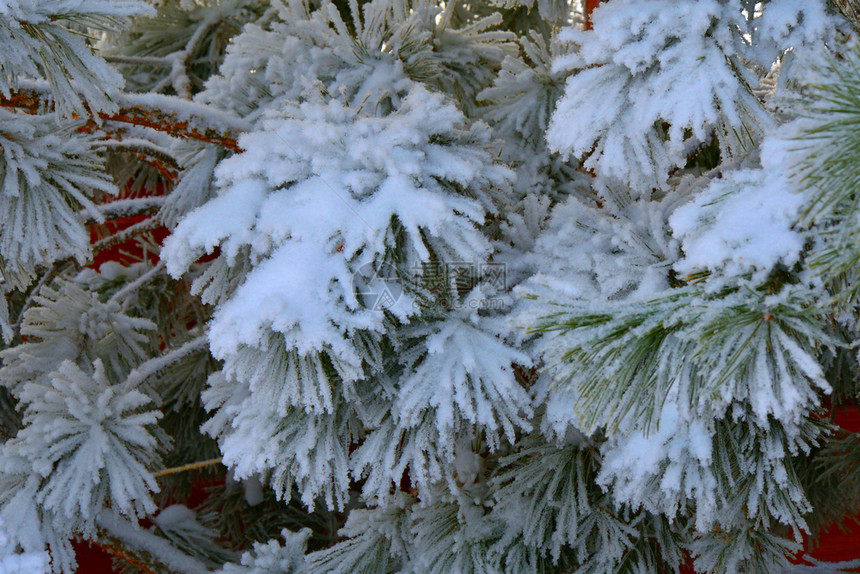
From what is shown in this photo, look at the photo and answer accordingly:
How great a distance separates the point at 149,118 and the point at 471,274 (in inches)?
23.1

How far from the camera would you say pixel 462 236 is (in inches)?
32.6

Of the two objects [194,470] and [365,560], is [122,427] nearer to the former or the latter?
Result: [365,560]

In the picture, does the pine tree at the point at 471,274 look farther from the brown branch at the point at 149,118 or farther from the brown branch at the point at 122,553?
the brown branch at the point at 122,553

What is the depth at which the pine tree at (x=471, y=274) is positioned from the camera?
2.00 ft

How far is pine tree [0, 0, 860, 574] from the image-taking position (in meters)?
0.61

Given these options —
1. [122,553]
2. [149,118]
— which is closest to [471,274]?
[149,118]

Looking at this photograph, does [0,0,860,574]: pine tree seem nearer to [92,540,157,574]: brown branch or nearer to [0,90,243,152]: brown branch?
[0,90,243,152]: brown branch

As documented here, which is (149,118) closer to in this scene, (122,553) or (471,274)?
(471,274)

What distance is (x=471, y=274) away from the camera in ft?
3.26

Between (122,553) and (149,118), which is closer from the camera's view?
(149,118)

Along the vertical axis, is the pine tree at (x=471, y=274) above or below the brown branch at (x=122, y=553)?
above

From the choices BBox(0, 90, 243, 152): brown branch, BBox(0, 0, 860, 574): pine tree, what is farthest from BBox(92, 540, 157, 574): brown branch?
BBox(0, 90, 243, 152): brown branch

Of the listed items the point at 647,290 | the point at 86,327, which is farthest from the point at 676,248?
the point at 86,327

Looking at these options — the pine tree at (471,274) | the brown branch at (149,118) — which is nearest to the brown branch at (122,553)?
the pine tree at (471,274)
